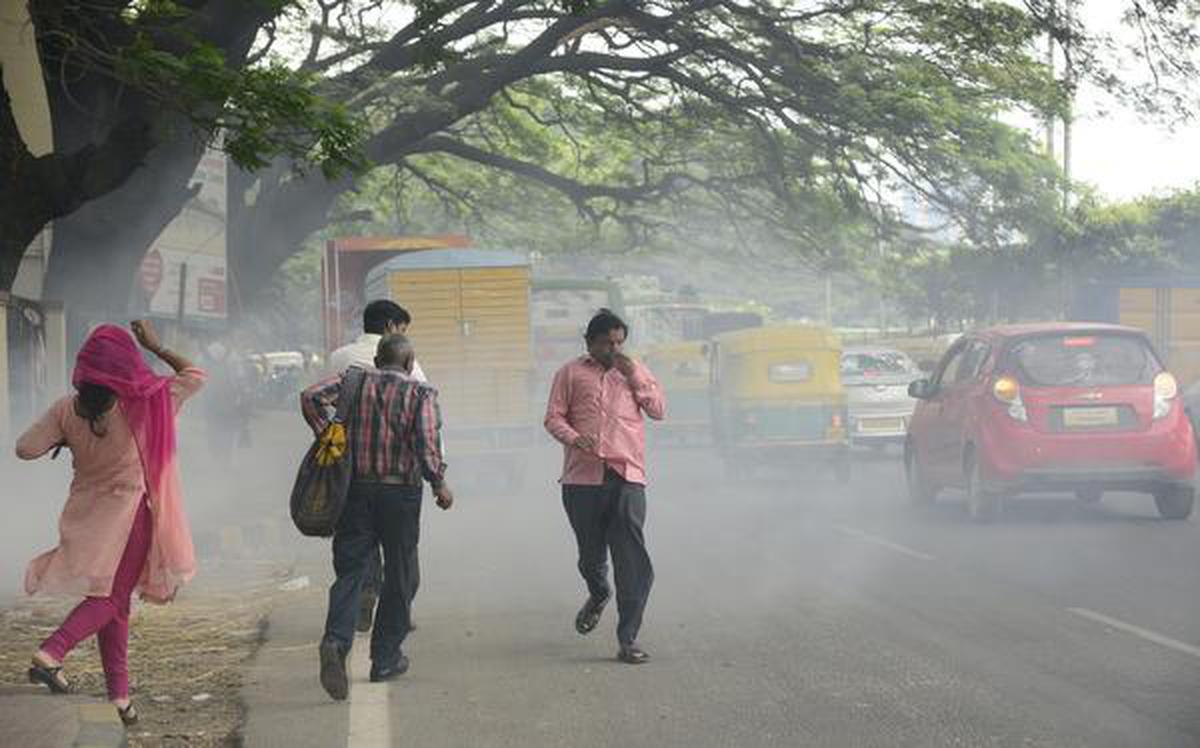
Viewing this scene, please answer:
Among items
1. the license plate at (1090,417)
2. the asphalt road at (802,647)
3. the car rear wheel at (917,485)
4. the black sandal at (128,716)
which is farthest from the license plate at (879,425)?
the black sandal at (128,716)

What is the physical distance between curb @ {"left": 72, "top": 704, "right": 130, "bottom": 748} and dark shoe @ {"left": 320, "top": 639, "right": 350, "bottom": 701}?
931 mm

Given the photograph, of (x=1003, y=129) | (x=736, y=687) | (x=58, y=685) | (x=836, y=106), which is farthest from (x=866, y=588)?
(x=1003, y=129)

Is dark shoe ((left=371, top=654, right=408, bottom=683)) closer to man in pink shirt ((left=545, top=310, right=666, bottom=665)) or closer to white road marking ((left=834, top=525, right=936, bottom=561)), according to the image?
man in pink shirt ((left=545, top=310, right=666, bottom=665))

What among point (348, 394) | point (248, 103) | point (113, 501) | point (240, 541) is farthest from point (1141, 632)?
point (240, 541)

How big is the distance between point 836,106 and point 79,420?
1878cm

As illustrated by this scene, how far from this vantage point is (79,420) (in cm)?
808

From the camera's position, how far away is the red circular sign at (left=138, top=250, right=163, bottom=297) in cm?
2947

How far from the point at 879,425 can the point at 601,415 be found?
1739 centimetres

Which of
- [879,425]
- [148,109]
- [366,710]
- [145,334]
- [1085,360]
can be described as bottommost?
[366,710]

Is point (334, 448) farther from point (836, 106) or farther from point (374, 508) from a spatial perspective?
point (836, 106)

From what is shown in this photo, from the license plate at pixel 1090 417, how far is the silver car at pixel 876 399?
10344 mm

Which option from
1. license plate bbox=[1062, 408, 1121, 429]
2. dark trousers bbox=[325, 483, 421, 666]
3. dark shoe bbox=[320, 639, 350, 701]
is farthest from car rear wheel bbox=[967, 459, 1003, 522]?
dark shoe bbox=[320, 639, 350, 701]

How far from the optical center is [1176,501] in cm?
1633

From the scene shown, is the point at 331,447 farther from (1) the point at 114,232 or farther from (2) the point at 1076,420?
(1) the point at 114,232
